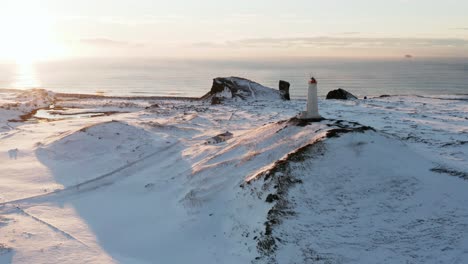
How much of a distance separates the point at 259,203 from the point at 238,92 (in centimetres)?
4446

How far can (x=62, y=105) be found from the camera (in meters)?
59.3

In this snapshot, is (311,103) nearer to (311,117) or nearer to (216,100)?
(311,117)

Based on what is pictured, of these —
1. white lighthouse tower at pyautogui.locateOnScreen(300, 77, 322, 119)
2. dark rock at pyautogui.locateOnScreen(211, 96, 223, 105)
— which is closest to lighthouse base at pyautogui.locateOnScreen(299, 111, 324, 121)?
white lighthouse tower at pyautogui.locateOnScreen(300, 77, 322, 119)

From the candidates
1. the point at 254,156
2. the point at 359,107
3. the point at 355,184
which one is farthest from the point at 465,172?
the point at 359,107

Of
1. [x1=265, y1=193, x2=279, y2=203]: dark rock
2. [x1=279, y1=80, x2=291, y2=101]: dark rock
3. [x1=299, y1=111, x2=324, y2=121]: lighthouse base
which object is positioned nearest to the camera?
[x1=265, y1=193, x2=279, y2=203]: dark rock

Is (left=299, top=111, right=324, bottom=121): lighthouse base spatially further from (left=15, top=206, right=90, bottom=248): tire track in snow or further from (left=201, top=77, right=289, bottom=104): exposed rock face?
(left=201, top=77, right=289, bottom=104): exposed rock face

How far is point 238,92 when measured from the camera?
58.5 metres

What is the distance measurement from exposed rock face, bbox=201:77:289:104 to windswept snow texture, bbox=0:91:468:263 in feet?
112

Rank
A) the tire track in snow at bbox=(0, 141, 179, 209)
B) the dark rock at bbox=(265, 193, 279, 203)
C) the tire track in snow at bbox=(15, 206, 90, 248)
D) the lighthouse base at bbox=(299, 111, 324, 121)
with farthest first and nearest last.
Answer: the lighthouse base at bbox=(299, 111, 324, 121), the tire track in snow at bbox=(0, 141, 179, 209), the tire track in snow at bbox=(15, 206, 90, 248), the dark rock at bbox=(265, 193, 279, 203)

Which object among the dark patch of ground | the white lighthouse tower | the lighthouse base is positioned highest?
the white lighthouse tower

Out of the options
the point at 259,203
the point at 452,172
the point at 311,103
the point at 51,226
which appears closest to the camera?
the point at 259,203

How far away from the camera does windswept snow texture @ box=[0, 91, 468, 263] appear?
42.2 feet

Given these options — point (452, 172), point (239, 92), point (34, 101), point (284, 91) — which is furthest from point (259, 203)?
point (34, 101)

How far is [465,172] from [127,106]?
48.7m
